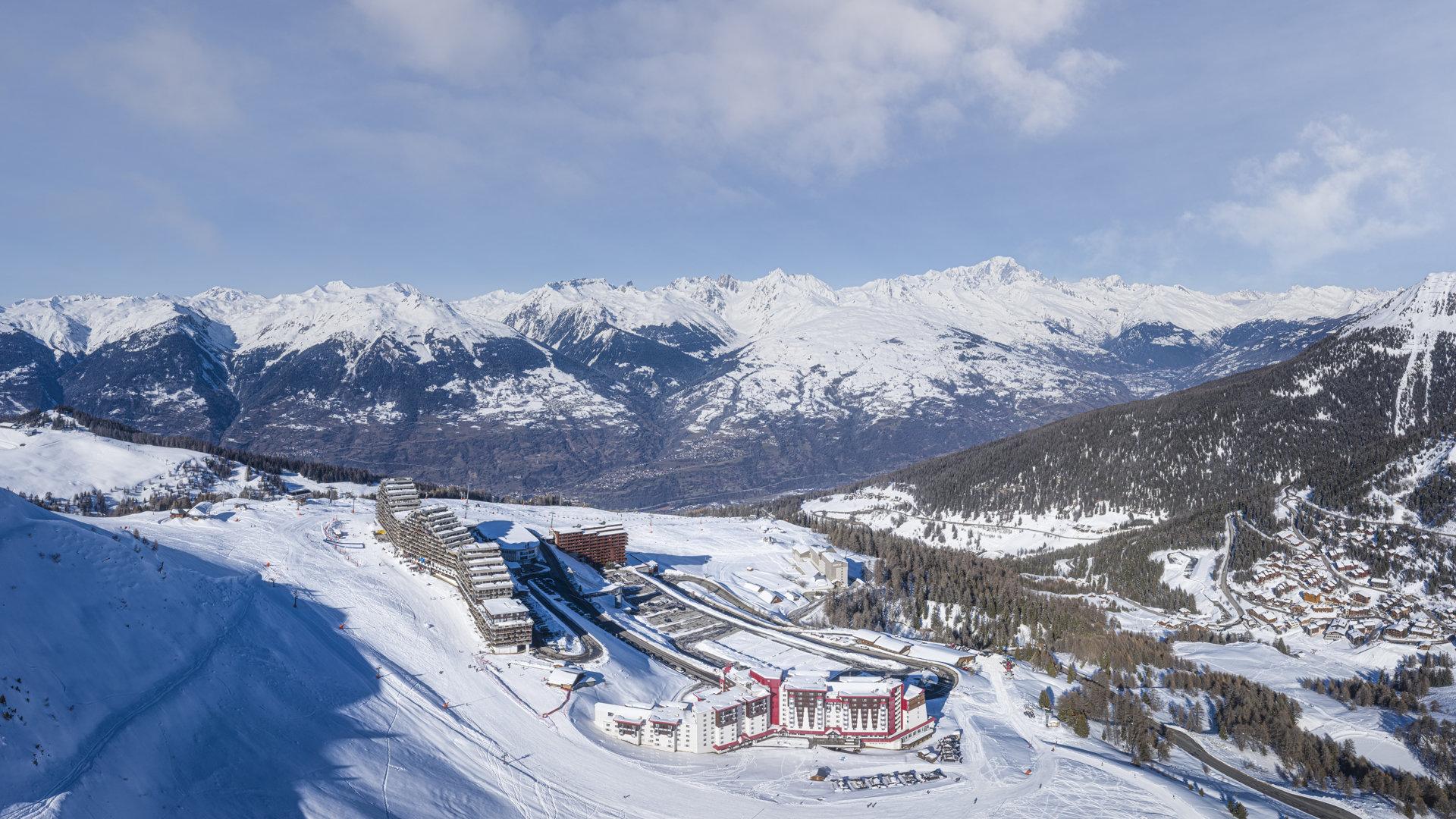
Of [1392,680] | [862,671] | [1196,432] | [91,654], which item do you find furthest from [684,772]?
[1196,432]

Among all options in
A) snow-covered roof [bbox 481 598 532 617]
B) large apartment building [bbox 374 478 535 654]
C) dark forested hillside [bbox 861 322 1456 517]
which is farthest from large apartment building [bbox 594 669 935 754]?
dark forested hillside [bbox 861 322 1456 517]

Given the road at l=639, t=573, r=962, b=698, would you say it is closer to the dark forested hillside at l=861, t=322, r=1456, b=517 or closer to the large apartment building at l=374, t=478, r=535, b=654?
the large apartment building at l=374, t=478, r=535, b=654

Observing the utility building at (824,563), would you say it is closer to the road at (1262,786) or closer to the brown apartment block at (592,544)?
the brown apartment block at (592,544)

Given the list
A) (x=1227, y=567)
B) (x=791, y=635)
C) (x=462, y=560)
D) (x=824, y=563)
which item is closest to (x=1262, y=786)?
(x=791, y=635)

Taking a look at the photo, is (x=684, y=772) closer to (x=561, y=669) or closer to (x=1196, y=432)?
(x=561, y=669)

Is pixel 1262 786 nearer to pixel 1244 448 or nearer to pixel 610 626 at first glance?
pixel 610 626

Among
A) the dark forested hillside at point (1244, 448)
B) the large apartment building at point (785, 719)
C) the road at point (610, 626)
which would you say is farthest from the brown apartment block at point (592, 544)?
the dark forested hillside at point (1244, 448)
